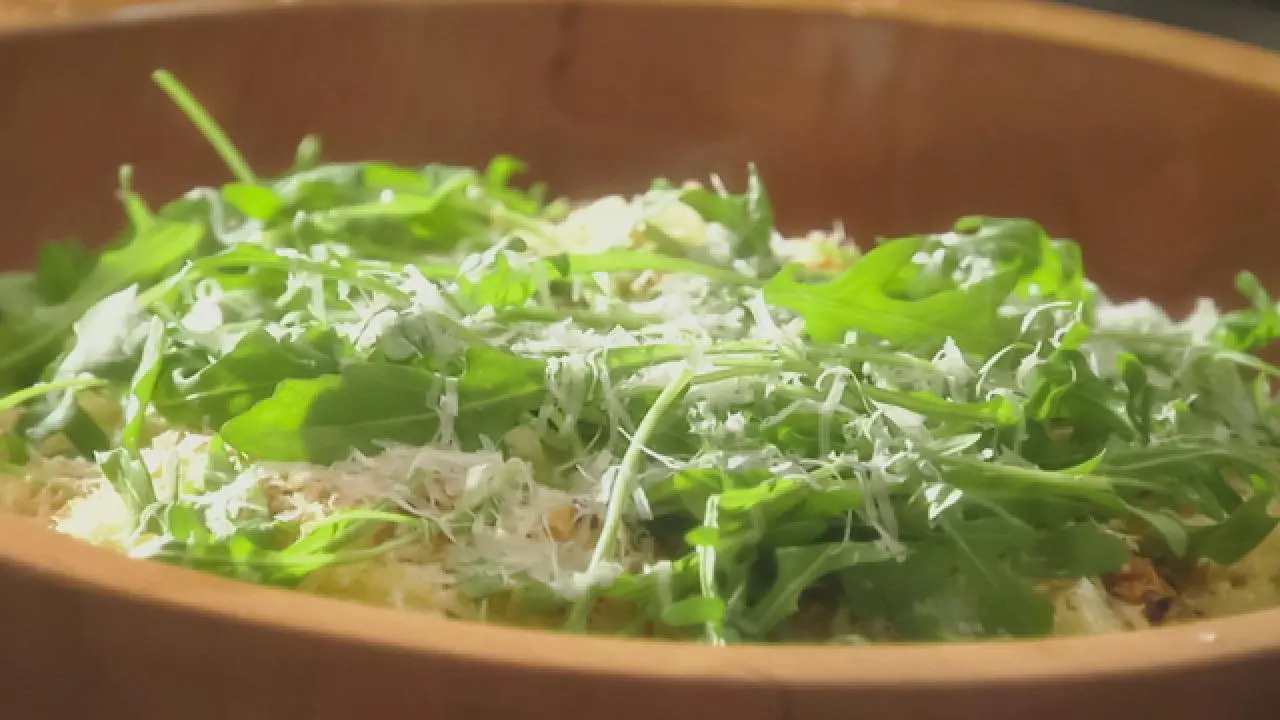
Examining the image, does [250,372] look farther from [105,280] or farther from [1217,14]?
[1217,14]

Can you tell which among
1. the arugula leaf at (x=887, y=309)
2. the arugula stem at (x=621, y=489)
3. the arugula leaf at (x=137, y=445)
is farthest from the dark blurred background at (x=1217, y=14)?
the arugula leaf at (x=137, y=445)

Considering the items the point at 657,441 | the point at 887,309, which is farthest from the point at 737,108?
the point at 657,441

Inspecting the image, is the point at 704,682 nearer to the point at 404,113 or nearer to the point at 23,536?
the point at 23,536

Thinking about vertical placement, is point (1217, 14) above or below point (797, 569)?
above

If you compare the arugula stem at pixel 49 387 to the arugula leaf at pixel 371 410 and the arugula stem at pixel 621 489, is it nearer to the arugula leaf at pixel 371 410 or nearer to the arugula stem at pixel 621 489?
the arugula leaf at pixel 371 410

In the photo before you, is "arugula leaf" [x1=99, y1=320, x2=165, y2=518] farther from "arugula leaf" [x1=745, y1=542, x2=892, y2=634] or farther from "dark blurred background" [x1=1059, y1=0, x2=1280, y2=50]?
"dark blurred background" [x1=1059, y1=0, x2=1280, y2=50]

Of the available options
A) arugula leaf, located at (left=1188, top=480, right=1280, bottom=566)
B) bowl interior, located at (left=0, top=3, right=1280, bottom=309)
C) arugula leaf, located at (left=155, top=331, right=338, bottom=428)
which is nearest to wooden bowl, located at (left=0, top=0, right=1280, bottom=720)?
bowl interior, located at (left=0, top=3, right=1280, bottom=309)
